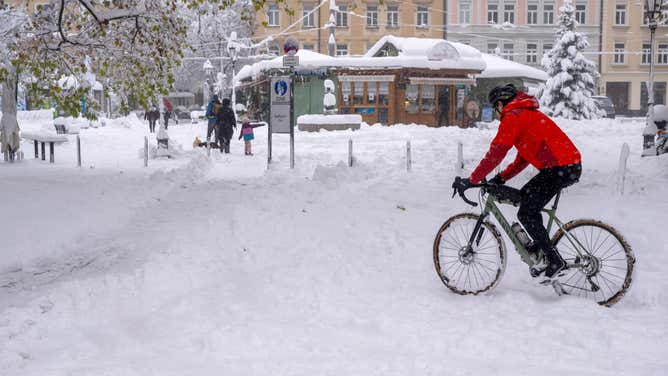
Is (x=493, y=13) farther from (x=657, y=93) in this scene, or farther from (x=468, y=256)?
(x=468, y=256)

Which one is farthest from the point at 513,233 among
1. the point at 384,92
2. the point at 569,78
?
the point at 569,78

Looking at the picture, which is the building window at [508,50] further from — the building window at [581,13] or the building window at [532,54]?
the building window at [581,13]

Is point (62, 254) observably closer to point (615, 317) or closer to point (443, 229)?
point (443, 229)

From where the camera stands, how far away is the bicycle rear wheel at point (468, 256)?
18.6ft

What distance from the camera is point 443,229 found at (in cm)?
596

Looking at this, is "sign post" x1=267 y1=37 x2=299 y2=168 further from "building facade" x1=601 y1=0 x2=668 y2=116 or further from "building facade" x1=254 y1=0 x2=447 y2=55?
"building facade" x1=601 y1=0 x2=668 y2=116

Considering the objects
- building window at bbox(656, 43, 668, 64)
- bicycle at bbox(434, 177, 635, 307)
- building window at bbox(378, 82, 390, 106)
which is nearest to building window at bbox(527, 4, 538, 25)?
building window at bbox(656, 43, 668, 64)

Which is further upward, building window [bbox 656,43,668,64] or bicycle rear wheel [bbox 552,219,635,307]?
building window [bbox 656,43,668,64]

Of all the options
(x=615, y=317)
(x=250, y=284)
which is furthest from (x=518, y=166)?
(x=250, y=284)

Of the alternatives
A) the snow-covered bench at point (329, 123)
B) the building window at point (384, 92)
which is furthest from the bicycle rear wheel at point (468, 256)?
the building window at point (384, 92)

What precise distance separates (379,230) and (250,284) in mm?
2891

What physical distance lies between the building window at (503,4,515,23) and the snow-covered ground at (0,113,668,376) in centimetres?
4919

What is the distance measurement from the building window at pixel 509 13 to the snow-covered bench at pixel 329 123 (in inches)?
1340

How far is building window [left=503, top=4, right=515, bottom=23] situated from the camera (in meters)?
59.0
